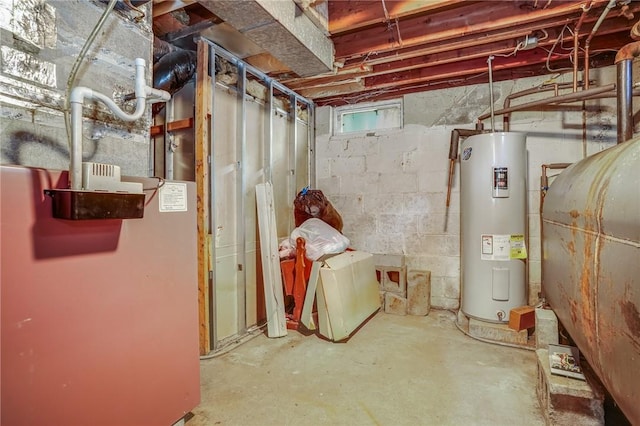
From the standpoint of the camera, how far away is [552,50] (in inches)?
102

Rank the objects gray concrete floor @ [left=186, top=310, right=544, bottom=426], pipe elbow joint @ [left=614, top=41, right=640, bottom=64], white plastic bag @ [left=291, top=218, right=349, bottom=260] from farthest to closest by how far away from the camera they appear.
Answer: white plastic bag @ [left=291, top=218, right=349, bottom=260] → pipe elbow joint @ [left=614, top=41, right=640, bottom=64] → gray concrete floor @ [left=186, top=310, right=544, bottom=426]

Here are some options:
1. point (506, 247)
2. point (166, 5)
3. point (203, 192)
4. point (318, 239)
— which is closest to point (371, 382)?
point (318, 239)

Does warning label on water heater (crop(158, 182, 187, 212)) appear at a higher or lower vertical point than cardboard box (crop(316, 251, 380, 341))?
higher

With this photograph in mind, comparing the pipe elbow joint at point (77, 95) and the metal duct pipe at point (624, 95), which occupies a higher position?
the metal duct pipe at point (624, 95)

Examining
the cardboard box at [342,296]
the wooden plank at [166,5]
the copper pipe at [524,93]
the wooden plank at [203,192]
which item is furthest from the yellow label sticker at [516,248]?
the wooden plank at [166,5]

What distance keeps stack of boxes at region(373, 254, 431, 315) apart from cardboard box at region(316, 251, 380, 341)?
1.06 ft

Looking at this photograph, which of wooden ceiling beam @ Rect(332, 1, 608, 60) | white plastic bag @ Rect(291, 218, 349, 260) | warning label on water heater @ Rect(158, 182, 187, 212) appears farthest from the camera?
white plastic bag @ Rect(291, 218, 349, 260)

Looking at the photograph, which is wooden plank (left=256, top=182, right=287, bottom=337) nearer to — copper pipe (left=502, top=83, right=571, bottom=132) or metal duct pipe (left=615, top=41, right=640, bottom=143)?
copper pipe (left=502, top=83, right=571, bottom=132)

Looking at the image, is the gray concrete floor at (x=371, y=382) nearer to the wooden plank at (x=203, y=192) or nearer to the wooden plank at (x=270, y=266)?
the wooden plank at (x=270, y=266)

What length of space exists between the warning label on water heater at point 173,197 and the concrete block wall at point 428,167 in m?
2.45

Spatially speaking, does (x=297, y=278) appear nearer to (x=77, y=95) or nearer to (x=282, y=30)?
(x=282, y=30)

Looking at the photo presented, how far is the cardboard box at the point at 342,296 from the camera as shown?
2.60 meters

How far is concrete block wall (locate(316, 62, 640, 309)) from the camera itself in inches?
116

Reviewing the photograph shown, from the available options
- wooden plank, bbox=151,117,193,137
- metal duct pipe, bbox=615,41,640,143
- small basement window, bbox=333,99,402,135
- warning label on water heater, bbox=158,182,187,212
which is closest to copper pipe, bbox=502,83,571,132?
metal duct pipe, bbox=615,41,640,143
